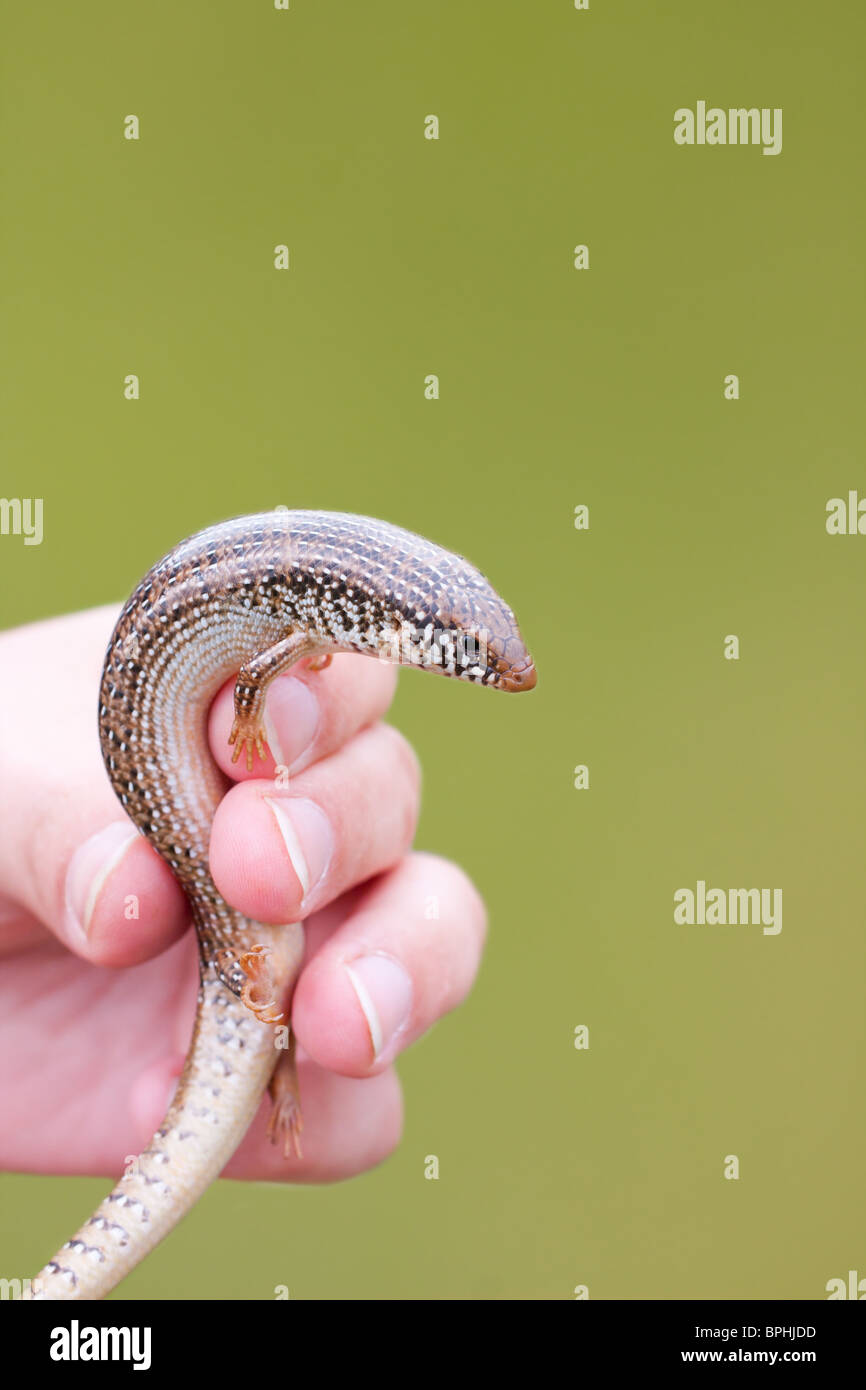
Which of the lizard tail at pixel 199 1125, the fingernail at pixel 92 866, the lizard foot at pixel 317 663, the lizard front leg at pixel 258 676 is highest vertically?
the lizard foot at pixel 317 663

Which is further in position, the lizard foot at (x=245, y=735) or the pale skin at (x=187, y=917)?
the pale skin at (x=187, y=917)

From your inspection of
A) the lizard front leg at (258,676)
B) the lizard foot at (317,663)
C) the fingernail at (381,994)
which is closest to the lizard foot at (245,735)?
the lizard front leg at (258,676)

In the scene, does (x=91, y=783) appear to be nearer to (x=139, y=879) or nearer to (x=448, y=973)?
(x=139, y=879)

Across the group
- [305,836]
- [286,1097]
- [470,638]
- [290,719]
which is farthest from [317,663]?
[286,1097]

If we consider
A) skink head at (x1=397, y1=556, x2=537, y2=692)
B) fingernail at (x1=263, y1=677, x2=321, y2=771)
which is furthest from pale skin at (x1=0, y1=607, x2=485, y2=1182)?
skink head at (x1=397, y1=556, x2=537, y2=692)

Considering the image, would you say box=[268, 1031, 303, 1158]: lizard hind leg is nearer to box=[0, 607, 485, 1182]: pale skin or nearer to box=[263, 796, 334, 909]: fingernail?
box=[0, 607, 485, 1182]: pale skin

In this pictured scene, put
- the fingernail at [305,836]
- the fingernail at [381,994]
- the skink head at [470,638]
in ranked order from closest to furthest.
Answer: the skink head at [470,638] → the fingernail at [305,836] → the fingernail at [381,994]

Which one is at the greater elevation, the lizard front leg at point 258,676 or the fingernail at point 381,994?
the lizard front leg at point 258,676

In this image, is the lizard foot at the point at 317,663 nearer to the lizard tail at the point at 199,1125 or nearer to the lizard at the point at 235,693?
the lizard at the point at 235,693
